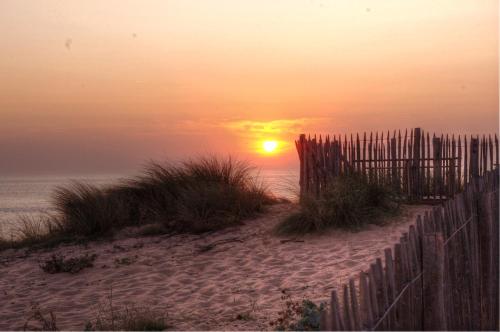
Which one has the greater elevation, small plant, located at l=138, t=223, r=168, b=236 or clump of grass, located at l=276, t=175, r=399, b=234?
clump of grass, located at l=276, t=175, r=399, b=234

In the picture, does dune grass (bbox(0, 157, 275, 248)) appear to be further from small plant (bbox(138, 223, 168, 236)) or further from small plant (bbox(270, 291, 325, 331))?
small plant (bbox(270, 291, 325, 331))

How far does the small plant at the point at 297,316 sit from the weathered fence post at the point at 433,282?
1019mm

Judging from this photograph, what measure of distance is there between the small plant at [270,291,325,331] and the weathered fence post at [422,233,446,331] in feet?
3.34

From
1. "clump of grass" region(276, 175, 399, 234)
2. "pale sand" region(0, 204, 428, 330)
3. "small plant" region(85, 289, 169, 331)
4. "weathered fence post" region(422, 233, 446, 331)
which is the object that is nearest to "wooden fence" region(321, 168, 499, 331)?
"weathered fence post" region(422, 233, 446, 331)

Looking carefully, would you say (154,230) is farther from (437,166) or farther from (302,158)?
(437,166)

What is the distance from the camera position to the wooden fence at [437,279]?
2957 millimetres

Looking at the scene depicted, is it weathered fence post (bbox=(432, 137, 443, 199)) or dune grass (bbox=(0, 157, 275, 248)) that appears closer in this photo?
dune grass (bbox=(0, 157, 275, 248))

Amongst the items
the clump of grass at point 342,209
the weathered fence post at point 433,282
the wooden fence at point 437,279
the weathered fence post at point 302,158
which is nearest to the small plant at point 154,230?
the clump of grass at point 342,209

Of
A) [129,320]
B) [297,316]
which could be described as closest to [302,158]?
[297,316]

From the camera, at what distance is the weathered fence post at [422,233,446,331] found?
347cm

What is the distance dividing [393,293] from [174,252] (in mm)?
7024

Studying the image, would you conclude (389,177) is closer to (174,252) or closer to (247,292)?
(174,252)

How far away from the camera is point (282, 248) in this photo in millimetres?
9414

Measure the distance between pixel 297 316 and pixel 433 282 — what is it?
2232mm
